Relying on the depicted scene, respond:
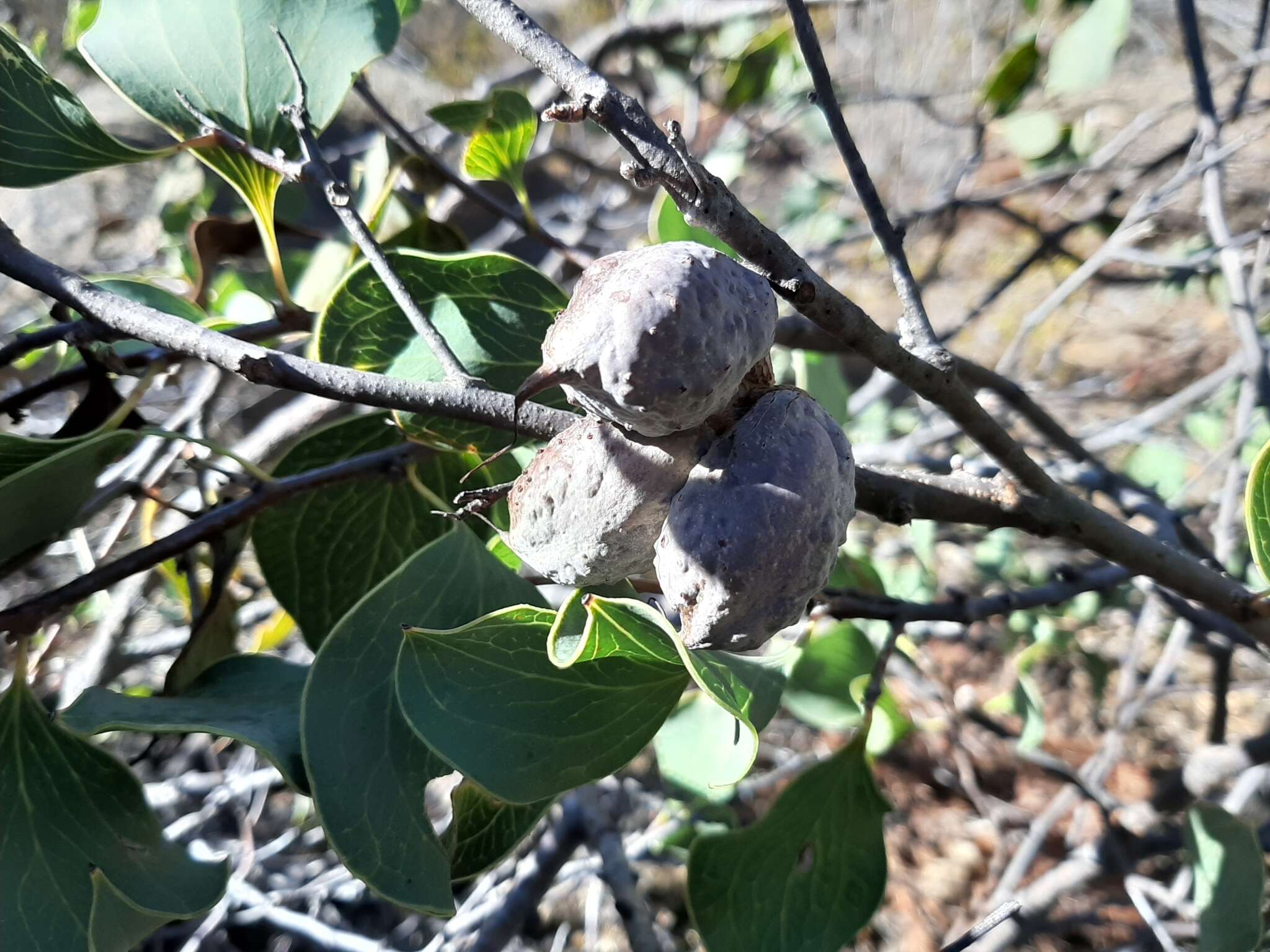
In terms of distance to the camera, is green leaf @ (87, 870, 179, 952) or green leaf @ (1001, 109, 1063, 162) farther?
green leaf @ (1001, 109, 1063, 162)

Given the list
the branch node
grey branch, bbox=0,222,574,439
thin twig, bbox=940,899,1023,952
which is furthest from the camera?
thin twig, bbox=940,899,1023,952

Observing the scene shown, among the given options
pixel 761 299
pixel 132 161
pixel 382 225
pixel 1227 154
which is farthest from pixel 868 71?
pixel 761 299

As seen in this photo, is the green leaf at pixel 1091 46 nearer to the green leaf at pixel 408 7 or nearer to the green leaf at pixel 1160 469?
the green leaf at pixel 1160 469

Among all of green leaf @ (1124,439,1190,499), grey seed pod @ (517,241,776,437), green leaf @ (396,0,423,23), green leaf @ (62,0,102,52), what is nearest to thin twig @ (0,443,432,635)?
grey seed pod @ (517,241,776,437)

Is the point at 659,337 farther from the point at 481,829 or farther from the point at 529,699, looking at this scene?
the point at 481,829

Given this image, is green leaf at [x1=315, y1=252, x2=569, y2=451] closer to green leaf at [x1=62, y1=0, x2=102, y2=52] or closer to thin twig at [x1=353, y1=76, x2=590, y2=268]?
thin twig at [x1=353, y1=76, x2=590, y2=268]

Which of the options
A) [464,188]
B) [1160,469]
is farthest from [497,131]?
[1160,469]

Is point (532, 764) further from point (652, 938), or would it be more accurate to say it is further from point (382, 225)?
point (382, 225)
